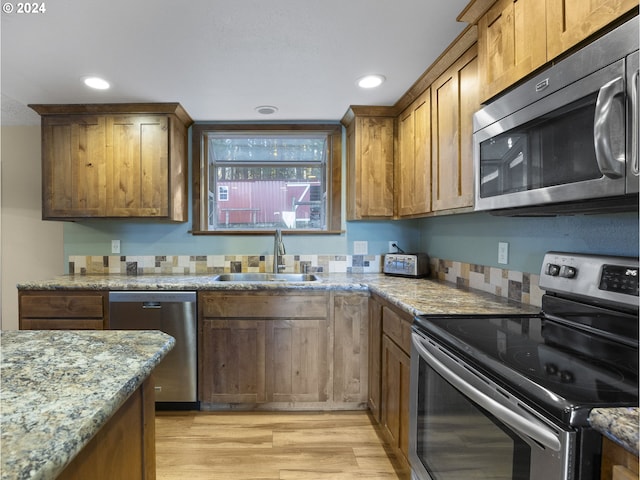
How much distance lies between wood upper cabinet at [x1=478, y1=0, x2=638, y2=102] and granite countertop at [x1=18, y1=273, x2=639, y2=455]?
91 cm

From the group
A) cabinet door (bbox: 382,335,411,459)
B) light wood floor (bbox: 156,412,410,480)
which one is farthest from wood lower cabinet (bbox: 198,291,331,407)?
cabinet door (bbox: 382,335,411,459)

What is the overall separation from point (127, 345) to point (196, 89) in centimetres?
193

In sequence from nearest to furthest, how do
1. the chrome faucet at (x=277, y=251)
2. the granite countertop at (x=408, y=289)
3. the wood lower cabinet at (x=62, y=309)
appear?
the granite countertop at (x=408, y=289)
the wood lower cabinet at (x=62, y=309)
the chrome faucet at (x=277, y=251)

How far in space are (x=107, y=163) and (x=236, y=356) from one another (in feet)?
5.73

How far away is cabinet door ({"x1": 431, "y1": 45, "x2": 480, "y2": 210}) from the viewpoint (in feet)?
5.69

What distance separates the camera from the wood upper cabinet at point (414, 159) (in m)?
2.21

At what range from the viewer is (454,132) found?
188 cm

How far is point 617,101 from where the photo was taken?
847mm

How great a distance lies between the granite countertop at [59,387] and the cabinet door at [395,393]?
116 centimetres

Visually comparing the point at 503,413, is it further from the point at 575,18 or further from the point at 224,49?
the point at 224,49

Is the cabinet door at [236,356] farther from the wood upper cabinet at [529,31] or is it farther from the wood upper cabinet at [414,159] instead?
the wood upper cabinet at [529,31]

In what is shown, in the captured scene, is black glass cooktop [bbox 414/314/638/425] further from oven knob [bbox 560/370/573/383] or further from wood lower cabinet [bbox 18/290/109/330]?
wood lower cabinet [bbox 18/290/109/330]

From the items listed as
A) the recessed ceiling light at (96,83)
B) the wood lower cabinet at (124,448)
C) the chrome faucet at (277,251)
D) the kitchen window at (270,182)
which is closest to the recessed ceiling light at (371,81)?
the kitchen window at (270,182)

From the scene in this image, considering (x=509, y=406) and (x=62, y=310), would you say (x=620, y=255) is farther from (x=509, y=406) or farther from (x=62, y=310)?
(x=62, y=310)
